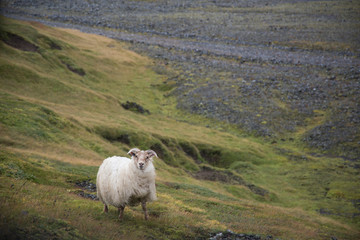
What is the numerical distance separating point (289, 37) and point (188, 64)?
5784 cm

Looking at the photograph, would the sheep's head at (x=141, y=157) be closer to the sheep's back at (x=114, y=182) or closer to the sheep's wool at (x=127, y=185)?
the sheep's wool at (x=127, y=185)

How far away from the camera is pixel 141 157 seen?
16.3 metres

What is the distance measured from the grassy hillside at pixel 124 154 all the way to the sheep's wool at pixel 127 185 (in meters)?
1.00

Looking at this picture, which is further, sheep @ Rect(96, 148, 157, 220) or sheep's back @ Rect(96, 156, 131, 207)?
sheep's back @ Rect(96, 156, 131, 207)

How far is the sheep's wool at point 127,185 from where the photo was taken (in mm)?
16703

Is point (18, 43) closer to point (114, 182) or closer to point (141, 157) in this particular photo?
point (114, 182)

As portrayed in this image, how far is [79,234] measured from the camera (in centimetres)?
1284

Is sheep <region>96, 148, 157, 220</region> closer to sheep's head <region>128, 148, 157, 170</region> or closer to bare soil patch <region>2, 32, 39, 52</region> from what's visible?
sheep's head <region>128, 148, 157, 170</region>

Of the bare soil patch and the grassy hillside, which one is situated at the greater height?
the bare soil patch

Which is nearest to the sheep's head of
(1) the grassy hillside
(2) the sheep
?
(2) the sheep

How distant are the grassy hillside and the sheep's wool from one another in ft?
3.27

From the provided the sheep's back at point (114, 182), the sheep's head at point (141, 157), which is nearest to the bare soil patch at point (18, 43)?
the sheep's back at point (114, 182)

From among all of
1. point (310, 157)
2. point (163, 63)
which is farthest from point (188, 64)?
point (310, 157)

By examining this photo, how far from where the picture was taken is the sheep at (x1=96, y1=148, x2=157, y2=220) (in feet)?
54.6
